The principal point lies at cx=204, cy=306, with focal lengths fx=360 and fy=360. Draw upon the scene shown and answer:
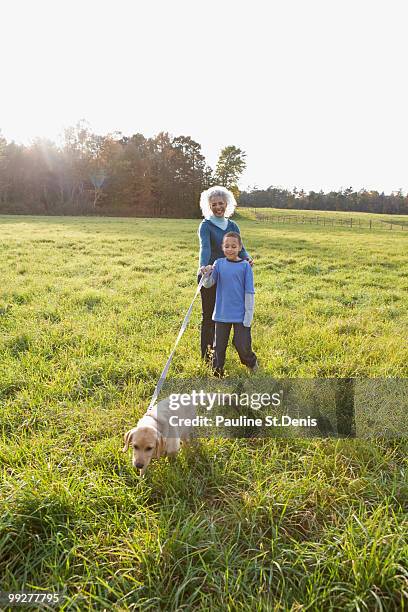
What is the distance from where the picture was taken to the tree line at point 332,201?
101250 millimetres

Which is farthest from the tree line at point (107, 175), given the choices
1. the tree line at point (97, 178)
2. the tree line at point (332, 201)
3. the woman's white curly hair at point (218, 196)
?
the woman's white curly hair at point (218, 196)

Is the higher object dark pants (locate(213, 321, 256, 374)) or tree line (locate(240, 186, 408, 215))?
tree line (locate(240, 186, 408, 215))

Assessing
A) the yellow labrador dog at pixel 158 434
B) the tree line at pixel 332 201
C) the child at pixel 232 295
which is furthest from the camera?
the tree line at pixel 332 201

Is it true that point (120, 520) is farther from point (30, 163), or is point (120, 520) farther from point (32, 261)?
point (30, 163)

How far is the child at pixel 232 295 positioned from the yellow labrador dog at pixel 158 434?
1.09 m

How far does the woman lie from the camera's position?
416 centimetres

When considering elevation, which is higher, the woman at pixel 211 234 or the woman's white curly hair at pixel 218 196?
the woman's white curly hair at pixel 218 196

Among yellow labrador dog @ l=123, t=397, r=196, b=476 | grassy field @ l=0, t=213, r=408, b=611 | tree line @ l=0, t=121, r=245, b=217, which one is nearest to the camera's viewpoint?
grassy field @ l=0, t=213, r=408, b=611

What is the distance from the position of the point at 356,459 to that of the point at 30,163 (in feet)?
202

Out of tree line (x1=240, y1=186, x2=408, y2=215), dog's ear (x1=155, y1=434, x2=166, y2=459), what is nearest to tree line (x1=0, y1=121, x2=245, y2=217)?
tree line (x1=240, y1=186, x2=408, y2=215)

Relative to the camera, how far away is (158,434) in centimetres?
243

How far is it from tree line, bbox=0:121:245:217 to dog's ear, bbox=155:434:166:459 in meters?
52.7

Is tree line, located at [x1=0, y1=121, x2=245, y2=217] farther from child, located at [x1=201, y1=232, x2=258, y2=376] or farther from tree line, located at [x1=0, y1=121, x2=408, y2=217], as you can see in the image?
child, located at [x1=201, y1=232, x2=258, y2=376]

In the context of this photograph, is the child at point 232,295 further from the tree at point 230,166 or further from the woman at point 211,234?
the tree at point 230,166
